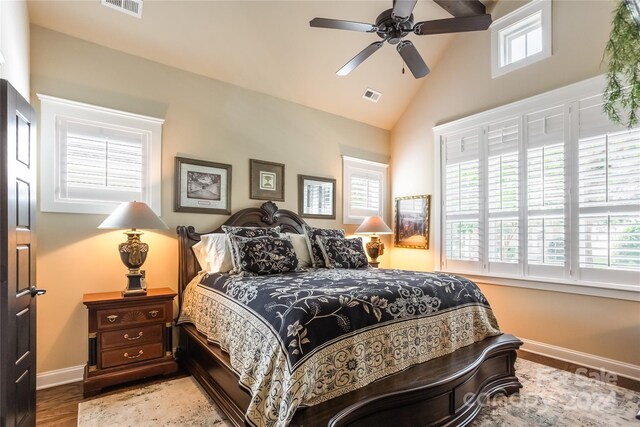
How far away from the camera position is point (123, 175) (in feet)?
10.4

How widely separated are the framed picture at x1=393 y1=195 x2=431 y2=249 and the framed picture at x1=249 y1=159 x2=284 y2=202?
2059 mm

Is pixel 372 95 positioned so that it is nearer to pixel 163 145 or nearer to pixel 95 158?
pixel 163 145

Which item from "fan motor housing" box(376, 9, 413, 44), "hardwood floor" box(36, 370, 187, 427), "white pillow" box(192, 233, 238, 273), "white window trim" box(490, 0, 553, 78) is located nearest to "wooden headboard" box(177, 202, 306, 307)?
"white pillow" box(192, 233, 238, 273)

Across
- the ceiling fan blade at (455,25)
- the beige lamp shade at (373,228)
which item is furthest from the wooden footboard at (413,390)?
the ceiling fan blade at (455,25)

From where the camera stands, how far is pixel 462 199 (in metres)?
4.30

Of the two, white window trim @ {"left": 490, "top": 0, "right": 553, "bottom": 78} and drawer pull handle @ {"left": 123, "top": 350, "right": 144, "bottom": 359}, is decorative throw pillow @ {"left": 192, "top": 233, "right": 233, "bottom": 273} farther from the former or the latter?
white window trim @ {"left": 490, "top": 0, "right": 553, "bottom": 78}

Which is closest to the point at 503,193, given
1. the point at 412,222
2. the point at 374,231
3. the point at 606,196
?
the point at 606,196

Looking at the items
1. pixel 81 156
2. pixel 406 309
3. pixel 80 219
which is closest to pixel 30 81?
pixel 81 156

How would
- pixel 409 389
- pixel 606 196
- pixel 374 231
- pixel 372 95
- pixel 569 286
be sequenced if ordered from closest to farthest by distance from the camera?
pixel 409 389, pixel 606 196, pixel 569 286, pixel 374 231, pixel 372 95

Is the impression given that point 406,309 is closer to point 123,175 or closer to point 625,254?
point 625,254

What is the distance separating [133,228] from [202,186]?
1028mm

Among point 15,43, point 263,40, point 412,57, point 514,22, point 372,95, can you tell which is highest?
point 514,22

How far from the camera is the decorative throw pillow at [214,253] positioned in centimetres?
305

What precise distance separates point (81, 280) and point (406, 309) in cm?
285
